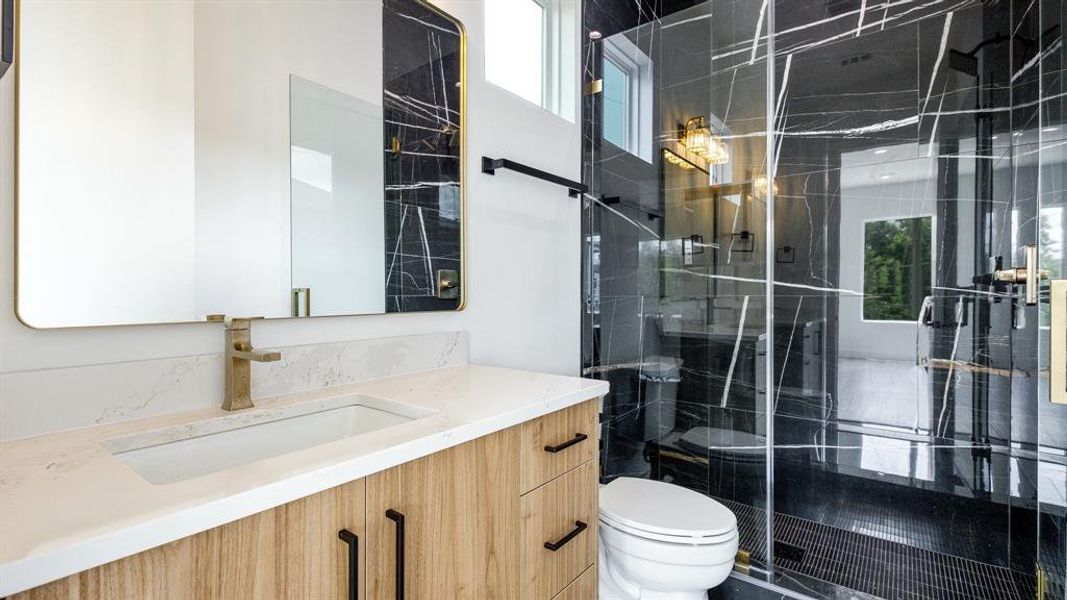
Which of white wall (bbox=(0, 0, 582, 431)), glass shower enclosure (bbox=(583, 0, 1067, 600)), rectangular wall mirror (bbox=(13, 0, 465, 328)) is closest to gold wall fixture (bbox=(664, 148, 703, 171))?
glass shower enclosure (bbox=(583, 0, 1067, 600))

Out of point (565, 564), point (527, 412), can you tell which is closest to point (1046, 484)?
point (565, 564)

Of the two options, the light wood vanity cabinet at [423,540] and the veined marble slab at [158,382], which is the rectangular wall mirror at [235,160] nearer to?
the veined marble slab at [158,382]

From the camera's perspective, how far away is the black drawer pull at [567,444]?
115 cm

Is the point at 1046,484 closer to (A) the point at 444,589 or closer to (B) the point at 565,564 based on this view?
(B) the point at 565,564

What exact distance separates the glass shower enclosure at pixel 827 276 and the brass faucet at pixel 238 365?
1.48 meters

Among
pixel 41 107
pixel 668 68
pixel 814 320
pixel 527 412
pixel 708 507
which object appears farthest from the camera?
pixel 668 68

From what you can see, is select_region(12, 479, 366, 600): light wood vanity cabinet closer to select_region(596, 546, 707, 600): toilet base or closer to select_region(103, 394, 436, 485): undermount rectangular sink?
select_region(103, 394, 436, 485): undermount rectangular sink

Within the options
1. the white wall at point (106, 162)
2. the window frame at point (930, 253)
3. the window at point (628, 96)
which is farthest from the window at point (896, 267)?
the white wall at point (106, 162)

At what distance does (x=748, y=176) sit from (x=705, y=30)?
723 millimetres

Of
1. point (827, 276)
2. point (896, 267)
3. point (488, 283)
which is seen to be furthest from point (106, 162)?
point (896, 267)

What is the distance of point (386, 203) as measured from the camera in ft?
4.77

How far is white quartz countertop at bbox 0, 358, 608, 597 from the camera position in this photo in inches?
19.9

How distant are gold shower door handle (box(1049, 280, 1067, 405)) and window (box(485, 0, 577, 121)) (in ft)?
5.43

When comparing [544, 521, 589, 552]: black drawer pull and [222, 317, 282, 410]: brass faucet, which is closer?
[222, 317, 282, 410]: brass faucet
